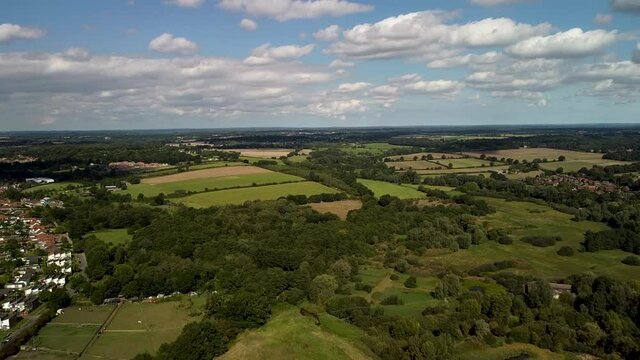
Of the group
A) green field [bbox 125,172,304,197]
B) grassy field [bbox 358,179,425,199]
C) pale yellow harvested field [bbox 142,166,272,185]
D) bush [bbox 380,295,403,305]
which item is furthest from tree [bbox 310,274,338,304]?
pale yellow harvested field [bbox 142,166,272,185]

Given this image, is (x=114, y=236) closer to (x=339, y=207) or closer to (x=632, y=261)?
(x=339, y=207)

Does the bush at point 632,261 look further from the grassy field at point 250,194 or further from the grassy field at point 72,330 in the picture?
the grassy field at point 72,330

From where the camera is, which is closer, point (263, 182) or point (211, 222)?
point (211, 222)

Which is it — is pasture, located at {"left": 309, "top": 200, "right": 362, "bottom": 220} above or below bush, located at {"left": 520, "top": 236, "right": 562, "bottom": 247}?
above

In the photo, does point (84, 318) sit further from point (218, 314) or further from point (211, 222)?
point (211, 222)

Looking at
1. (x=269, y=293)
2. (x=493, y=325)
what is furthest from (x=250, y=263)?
(x=493, y=325)

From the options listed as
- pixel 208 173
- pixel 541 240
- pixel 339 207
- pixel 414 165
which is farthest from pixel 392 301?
pixel 414 165

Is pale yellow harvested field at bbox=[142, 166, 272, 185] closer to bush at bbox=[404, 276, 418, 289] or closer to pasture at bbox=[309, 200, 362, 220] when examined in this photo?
pasture at bbox=[309, 200, 362, 220]
